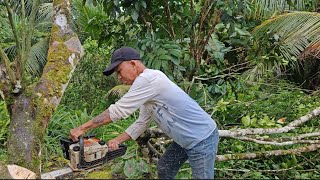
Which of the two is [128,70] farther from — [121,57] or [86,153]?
[86,153]

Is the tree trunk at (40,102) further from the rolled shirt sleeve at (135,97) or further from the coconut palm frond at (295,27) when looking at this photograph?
the coconut palm frond at (295,27)

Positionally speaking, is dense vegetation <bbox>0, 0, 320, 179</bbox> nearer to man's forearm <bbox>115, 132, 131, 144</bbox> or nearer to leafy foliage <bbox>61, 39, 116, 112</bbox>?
leafy foliage <bbox>61, 39, 116, 112</bbox>

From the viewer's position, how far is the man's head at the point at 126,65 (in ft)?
9.59

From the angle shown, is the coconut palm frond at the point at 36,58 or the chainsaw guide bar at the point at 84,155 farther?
the coconut palm frond at the point at 36,58

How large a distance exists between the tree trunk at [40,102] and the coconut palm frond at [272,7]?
2925 mm

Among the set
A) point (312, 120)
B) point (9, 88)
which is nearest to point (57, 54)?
point (9, 88)

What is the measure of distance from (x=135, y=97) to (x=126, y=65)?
25cm

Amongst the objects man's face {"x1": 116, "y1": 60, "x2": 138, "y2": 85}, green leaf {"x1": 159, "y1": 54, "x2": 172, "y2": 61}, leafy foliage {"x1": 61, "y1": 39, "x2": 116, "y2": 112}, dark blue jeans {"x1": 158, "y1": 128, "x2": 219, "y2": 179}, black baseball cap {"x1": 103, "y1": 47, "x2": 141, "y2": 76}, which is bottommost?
leafy foliage {"x1": 61, "y1": 39, "x2": 116, "y2": 112}

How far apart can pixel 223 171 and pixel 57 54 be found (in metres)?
1.93

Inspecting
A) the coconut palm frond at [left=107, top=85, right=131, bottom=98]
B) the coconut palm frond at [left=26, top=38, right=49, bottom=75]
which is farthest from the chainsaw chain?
the coconut palm frond at [left=26, top=38, right=49, bottom=75]

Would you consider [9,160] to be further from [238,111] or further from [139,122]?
[238,111]

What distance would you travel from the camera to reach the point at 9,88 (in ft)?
11.4

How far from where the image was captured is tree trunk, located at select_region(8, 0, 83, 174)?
3.37 meters

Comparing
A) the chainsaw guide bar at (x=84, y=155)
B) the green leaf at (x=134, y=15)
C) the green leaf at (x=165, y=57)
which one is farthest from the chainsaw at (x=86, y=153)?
the green leaf at (x=134, y=15)
